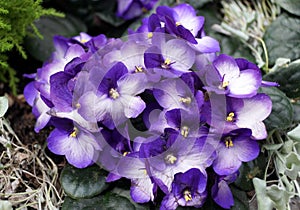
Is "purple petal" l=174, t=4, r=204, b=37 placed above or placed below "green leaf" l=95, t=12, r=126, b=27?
above

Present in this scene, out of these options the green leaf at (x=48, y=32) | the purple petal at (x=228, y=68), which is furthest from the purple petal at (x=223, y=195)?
the green leaf at (x=48, y=32)

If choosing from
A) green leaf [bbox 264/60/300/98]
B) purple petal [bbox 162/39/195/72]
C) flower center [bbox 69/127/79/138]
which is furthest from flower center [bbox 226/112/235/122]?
flower center [bbox 69/127/79/138]

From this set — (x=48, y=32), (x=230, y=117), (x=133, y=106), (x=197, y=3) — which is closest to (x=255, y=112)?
(x=230, y=117)

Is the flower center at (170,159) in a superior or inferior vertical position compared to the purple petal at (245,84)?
inferior

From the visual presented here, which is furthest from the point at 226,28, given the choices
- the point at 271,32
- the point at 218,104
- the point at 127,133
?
the point at 127,133

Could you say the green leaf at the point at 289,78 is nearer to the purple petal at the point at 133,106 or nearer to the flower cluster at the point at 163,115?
the flower cluster at the point at 163,115

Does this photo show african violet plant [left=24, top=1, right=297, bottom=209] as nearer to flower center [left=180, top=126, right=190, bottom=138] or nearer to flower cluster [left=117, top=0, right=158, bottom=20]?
flower center [left=180, top=126, right=190, bottom=138]

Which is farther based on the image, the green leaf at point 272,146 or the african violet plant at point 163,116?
the green leaf at point 272,146
